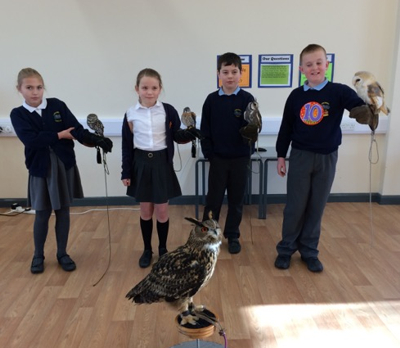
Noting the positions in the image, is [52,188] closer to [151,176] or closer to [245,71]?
Result: [151,176]

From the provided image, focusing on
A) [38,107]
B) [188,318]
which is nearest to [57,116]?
[38,107]

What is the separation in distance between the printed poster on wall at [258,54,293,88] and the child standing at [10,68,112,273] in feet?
6.12

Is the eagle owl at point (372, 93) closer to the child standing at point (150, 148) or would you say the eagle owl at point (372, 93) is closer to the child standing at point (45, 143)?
the child standing at point (150, 148)

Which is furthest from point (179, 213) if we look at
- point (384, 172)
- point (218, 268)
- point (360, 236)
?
point (384, 172)

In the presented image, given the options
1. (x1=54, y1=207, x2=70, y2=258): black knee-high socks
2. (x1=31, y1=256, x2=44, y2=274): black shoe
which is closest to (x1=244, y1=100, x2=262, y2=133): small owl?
(x1=54, y1=207, x2=70, y2=258): black knee-high socks

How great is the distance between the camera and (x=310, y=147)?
2.19 metres

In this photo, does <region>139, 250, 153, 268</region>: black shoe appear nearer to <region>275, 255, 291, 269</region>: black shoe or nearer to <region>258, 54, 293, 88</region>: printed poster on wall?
<region>275, 255, 291, 269</region>: black shoe

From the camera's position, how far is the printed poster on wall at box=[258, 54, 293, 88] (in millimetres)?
3377

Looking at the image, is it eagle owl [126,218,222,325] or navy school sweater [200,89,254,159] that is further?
navy school sweater [200,89,254,159]

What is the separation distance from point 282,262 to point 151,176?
1064 millimetres

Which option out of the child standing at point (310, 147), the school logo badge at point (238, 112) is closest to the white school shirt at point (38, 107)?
the school logo badge at point (238, 112)

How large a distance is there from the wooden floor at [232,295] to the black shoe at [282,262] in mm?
57

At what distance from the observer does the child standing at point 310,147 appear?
6.88ft

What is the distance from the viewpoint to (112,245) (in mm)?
2793
